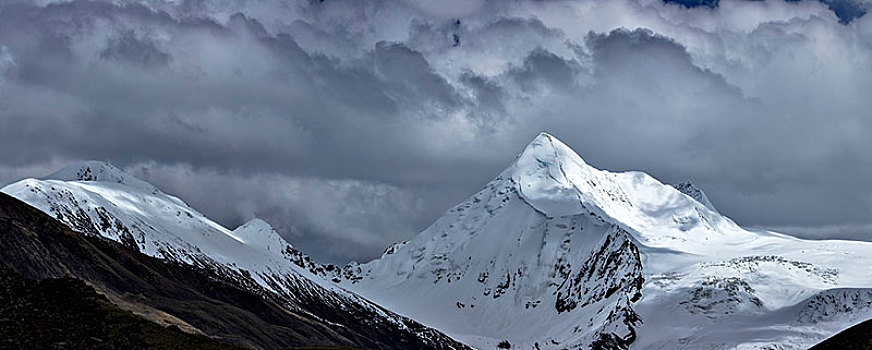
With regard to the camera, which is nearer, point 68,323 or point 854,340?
point 68,323

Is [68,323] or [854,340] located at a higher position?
[854,340]

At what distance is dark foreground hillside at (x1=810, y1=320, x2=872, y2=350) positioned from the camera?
12812 centimetres

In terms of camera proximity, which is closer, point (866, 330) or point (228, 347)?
point (228, 347)

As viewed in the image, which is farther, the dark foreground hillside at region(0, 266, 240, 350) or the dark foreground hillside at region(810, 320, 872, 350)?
the dark foreground hillside at region(810, 320, 872, 350)

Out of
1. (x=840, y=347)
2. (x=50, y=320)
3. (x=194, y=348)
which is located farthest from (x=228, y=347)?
(x=840, y=347)

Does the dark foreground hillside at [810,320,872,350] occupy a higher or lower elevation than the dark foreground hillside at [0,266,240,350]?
higher

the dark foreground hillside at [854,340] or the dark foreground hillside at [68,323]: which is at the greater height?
the dark foreground hillside at [854,340]

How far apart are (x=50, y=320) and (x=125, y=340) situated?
877 centimetres

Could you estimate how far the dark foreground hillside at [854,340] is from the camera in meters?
128

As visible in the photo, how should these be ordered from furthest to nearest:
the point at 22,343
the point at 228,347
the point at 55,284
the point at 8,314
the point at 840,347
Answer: the point at 840,347 < the point at 55,284 < the point at 228,347 < the point at 8,314 < the point at 22,343

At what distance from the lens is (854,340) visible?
133m

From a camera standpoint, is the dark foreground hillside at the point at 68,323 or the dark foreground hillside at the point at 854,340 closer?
the dark foreground hillside at the point at 68,323

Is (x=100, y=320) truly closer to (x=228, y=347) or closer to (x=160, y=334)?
(x=160, y=334)

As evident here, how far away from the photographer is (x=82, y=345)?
93.1 m
